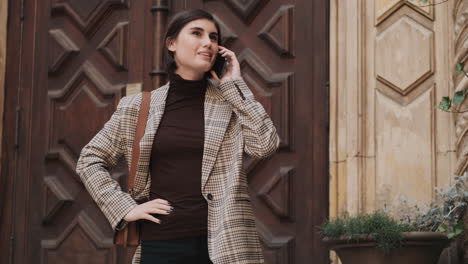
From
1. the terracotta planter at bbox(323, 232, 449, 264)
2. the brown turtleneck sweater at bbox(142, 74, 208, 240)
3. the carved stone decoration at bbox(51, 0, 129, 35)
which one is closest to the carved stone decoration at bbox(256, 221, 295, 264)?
the terracotta planter at bbox(323, 232, 449, 264)

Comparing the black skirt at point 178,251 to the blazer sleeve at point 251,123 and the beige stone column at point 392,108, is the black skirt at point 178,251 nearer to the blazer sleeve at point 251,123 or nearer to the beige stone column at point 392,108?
the blazer sleeve at point 251,123

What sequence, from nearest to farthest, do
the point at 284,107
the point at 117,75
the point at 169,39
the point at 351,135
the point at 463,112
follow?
the point at 169,39 → the point at 463,112 → the point at 351,135 → the point at 284,107 → the point at 117,75

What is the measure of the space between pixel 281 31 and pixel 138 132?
9.15ft

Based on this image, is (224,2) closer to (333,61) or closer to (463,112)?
(333,61)

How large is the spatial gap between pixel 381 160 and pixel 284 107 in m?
1.00

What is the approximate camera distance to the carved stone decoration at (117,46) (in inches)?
278

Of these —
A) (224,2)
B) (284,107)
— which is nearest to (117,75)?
(224,2)

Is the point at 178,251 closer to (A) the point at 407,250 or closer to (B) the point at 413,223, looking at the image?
(A) the point at 407,250

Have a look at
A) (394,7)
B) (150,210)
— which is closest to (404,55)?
(394,7)

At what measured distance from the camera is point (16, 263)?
23.4ft

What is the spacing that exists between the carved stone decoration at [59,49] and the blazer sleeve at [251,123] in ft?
11.5

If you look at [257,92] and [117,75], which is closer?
[257,92]

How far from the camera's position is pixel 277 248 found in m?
6.29

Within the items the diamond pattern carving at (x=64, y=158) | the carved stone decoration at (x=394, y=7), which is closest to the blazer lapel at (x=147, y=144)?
the carved stone decoration at (x=394, y=7)
